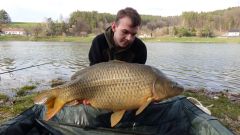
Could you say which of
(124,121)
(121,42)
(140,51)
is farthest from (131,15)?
(124,121)

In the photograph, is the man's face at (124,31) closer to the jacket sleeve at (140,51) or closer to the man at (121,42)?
the man at (121,42)

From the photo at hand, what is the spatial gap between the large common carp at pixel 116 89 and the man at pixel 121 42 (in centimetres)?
42

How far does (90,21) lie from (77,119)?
82.9 metres

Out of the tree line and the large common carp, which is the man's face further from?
the tree line

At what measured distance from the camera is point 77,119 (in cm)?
339

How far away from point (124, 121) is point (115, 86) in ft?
3.40

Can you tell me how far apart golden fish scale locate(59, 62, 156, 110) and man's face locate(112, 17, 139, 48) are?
1.38 ft

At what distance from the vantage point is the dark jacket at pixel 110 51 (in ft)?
10.2

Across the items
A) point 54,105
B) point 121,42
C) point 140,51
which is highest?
point 121,42

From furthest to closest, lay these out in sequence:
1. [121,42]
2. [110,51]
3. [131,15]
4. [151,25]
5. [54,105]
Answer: [151,25]
[110,51]
[121,42]
[131,15]
[54,105]

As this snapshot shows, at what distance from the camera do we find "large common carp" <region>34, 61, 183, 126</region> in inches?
90.0

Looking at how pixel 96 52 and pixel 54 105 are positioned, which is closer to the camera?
pixel 54 105

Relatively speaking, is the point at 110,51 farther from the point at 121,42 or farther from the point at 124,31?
the point at 124,31

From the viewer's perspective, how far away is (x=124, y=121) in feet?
10.7
